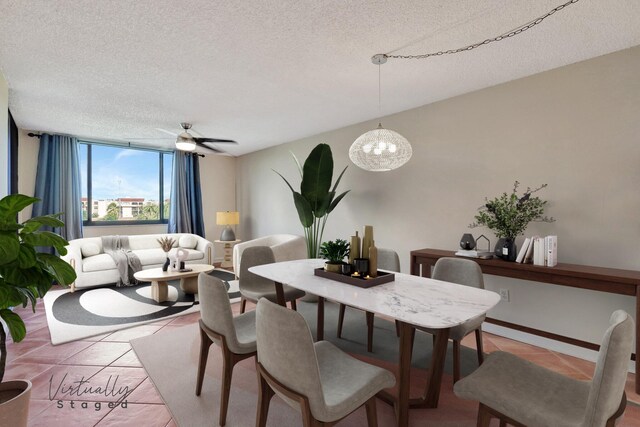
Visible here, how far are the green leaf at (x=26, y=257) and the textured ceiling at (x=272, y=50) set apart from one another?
142cm

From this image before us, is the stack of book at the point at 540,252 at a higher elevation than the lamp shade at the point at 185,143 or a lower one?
lower

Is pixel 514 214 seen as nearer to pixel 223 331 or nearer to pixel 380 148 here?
pixel 380 148

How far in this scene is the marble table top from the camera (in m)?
1.42

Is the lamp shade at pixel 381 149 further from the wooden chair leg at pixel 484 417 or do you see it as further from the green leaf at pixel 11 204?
the green leaf at pixel 11 204

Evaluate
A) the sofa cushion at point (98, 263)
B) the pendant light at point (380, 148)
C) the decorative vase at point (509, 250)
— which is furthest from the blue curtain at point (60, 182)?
the decorative vase at point (509, 250)

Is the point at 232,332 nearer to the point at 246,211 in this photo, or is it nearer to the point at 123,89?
the point at 123,89

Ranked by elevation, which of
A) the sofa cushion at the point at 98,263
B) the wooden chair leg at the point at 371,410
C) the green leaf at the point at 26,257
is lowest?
the wooden chair leg at the point at 371,410

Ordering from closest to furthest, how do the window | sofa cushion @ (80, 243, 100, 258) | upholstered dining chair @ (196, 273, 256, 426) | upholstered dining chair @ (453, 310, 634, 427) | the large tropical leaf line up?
1. upholstered dining chair @ (453, 310, 634, 427)
2. upholstered dining chair @ (196, 273, 256, 426)
3. the large tropical leaf
4. sofa cushion @ (80, 243, 100, 258)
5. the window

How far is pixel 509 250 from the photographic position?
273 centimetres

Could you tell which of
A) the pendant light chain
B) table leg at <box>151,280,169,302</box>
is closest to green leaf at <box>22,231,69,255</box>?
the pendant light chain

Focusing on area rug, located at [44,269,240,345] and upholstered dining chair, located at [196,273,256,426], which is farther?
area rug, located at [44,269,240,345]

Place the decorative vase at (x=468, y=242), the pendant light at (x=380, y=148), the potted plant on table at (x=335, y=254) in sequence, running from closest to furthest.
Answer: the potted plant on table at (x=335, y=254) → the pendant light at (x=380, y=148) → the decorative vase at (x=468, y=242)

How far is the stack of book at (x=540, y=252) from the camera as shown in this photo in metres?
2.49

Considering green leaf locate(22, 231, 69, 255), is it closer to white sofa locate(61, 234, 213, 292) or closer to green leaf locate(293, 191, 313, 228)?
green leaf locate(293, 191, 313, 228)
